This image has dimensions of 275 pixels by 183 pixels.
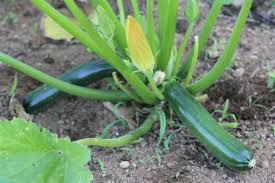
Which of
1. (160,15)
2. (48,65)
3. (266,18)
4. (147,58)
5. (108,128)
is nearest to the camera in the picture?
(147,58)

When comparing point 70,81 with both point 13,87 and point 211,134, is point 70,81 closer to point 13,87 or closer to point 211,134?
point 13,87

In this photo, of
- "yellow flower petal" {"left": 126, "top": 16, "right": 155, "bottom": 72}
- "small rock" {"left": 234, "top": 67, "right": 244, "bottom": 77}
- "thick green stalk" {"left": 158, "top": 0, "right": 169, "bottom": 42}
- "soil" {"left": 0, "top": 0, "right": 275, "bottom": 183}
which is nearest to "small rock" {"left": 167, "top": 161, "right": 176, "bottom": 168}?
"soil" {"left": 0, "top": 0, "right": 275, "bottom": 183}

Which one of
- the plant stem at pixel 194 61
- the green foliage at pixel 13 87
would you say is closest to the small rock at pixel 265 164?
the plant stem at pixel 194 61

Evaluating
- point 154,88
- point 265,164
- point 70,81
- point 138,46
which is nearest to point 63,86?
point 70,81

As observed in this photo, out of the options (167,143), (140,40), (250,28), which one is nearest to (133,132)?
(167,143)

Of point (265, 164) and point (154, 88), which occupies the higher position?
point (154, 88)

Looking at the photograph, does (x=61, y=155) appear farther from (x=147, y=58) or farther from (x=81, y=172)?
(x=147, y=58)
